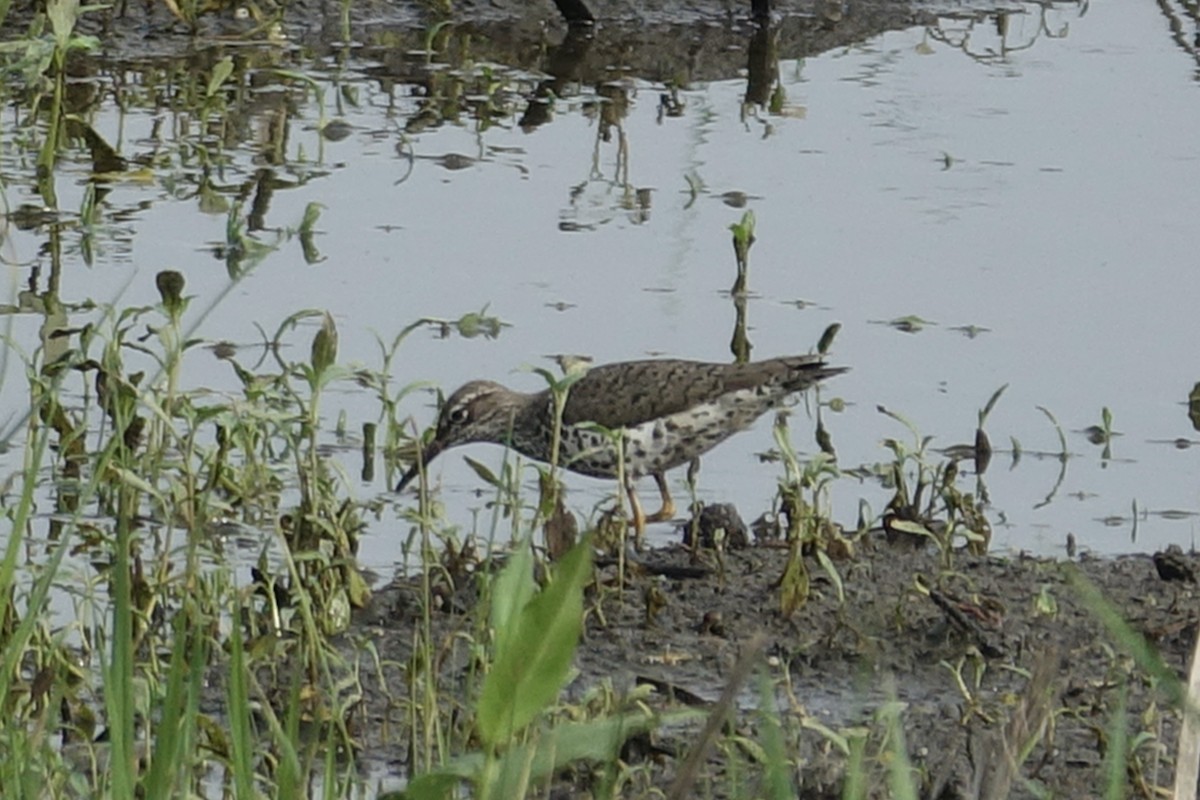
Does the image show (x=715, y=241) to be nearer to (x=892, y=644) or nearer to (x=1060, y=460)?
(x=1060, y=460)

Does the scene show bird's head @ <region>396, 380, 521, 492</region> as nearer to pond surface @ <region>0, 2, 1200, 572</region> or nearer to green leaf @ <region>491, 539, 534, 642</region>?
pond surface @ <region>0, 2, 1200, 572</region>

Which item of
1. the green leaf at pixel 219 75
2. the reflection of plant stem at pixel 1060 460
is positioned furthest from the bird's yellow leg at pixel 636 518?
the green leaf at pixel 219 75

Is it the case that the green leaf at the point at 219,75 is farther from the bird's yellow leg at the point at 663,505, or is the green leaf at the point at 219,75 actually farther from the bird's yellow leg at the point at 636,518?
the bird's yellow leg at the point at 636,518

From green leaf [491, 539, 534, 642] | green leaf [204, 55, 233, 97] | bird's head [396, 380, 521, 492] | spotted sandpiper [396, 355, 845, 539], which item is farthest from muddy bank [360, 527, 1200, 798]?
green leaf [204, 55, 233, 97]

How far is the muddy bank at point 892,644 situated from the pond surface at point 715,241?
1.33 ft

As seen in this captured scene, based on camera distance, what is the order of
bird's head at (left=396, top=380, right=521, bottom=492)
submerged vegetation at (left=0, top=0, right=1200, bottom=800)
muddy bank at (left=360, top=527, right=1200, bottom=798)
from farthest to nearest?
bird's head at (left=396, top=380, right=521, bottom=492), muddy bank at (left=360, top=527, right=1200, bottom=798), submerged vegetation at (left=0, top=0, right=1200, bottom=800)

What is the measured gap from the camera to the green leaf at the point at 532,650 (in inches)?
89.6

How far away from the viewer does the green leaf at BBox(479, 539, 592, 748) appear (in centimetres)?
228

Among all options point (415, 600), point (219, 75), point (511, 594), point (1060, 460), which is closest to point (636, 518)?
point (415, 600)

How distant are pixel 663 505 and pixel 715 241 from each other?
1.80 metres

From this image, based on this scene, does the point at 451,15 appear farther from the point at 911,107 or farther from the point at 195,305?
the point at 195,305

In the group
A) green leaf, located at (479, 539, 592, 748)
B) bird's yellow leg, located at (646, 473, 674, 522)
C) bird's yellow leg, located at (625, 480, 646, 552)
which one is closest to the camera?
green leaf, located at (479, 539, 592, 748)

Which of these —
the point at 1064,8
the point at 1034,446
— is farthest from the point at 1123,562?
the point at 1064,8

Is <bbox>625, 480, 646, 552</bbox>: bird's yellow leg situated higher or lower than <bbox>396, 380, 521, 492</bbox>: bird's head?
lower
